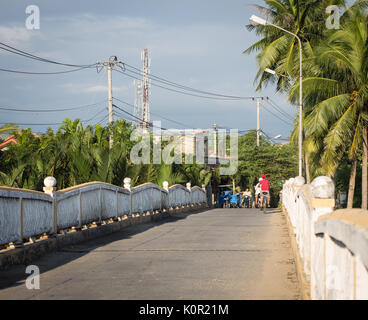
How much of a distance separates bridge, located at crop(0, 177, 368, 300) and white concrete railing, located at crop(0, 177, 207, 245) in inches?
0.9

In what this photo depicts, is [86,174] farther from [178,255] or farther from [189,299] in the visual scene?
[189,299]

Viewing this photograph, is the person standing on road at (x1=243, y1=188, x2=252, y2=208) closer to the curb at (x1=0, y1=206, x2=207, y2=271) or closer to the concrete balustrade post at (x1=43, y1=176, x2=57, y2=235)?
the curb at (x1=0, y1=206, x2=207, y2=271)

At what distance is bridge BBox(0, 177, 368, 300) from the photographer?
13.8 feet

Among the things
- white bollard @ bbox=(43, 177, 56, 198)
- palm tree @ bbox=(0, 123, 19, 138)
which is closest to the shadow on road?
white bollard @ bbox=(43, 177, 56, 198)

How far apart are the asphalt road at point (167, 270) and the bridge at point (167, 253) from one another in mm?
17

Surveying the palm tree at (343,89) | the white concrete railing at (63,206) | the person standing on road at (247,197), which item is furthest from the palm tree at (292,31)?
the white concrete railing at (63,206)

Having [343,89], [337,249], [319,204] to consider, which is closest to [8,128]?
[319,204]

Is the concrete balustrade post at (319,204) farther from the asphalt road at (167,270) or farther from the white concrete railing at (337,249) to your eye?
the asphalt road at (167,270)

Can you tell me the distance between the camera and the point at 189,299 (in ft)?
22.2

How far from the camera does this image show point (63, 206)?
11.7 metres

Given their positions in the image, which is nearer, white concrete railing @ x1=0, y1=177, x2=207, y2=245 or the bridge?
the bridge

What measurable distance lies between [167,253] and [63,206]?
2.72 metres

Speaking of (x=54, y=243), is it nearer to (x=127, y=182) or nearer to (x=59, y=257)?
(x=59, y=257)

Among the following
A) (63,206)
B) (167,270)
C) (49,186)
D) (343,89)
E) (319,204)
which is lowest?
(167,270)
